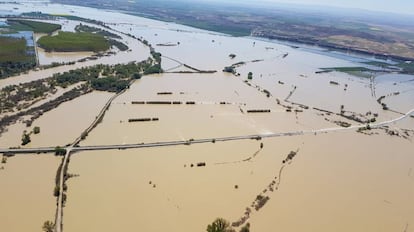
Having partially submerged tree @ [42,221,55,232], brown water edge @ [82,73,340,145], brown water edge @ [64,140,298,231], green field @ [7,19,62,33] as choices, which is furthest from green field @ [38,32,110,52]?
partially submerged tree @ [42,221,55,232]

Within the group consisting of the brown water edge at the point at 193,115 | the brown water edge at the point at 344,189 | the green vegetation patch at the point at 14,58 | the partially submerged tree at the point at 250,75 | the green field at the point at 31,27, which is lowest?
the brown water edge at the point at 344,189

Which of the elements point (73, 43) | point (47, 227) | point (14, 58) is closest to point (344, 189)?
point (47, 227)

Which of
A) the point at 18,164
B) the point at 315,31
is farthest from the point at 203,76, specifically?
the point at 315,31

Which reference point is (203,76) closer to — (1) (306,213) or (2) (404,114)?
(2) (404,114)

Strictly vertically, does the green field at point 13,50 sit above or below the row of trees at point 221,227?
above

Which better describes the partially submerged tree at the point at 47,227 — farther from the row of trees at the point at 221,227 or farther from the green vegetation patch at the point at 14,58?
the green vegetation patch at the point at 14,58

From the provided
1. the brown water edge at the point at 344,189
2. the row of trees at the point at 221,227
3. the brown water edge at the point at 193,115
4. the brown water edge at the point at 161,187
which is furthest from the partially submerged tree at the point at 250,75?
the row of trees at the point at 221,227

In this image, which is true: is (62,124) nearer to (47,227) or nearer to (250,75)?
(47,227)
